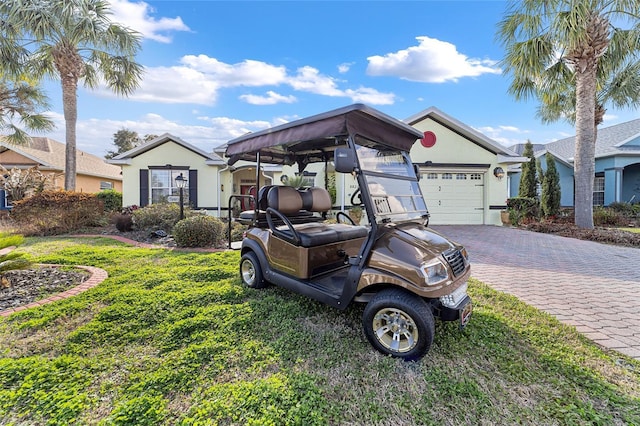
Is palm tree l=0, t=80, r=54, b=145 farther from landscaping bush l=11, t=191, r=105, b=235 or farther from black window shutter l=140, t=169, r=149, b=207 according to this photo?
landscaping bush l=11, t=191, r=105, b=235

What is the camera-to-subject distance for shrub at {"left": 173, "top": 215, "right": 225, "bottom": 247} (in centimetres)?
739

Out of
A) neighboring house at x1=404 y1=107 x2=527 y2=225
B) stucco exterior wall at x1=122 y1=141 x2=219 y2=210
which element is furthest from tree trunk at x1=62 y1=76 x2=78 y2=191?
neighboring house at x1=404 y1=107 x2=527 y2=225

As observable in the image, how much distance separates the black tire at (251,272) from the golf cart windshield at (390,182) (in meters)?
1.99

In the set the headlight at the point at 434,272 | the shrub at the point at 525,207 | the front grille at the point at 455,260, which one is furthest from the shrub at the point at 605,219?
the headlight at the point at 434,272

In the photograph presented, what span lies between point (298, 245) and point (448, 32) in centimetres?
889

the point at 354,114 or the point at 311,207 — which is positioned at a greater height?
the point at 354,114

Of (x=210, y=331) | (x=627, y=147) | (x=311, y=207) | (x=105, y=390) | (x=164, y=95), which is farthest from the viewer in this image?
(x=164, y=95)

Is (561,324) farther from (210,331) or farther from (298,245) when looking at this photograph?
(210,331)

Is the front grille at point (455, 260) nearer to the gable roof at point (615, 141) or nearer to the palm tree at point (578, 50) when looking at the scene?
the palm tree at point (578, 50)

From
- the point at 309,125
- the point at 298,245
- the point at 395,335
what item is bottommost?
Result: the point at 395,335

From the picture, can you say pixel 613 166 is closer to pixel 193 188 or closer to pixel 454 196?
pixel 454 196

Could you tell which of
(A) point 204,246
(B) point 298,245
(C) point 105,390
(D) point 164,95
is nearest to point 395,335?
(B) point 298,245

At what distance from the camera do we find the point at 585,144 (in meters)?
Result: 9.78

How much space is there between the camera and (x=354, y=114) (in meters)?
2.71
